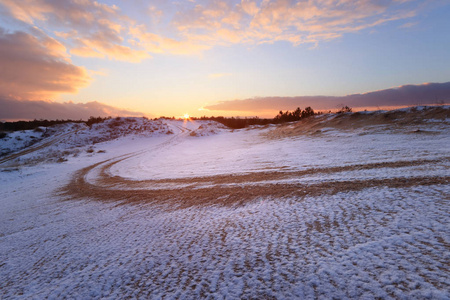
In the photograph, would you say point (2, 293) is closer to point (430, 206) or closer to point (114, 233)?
point (114, 233)

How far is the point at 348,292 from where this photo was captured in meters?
1.42

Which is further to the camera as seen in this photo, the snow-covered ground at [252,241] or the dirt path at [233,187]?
the dirt path at [233,187]

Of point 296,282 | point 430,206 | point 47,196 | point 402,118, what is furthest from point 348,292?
point 402,118

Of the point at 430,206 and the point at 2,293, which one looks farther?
the point at 430,206

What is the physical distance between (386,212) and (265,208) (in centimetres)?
142

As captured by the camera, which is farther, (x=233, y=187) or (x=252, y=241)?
(x=233, y=187)

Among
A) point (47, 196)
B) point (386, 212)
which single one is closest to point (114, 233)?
point (386, 212)

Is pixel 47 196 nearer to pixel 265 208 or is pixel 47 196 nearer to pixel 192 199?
Result: pixel 192 199

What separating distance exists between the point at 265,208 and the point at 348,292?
1617mm

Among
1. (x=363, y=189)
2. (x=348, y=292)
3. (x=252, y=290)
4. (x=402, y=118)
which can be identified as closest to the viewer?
(x=348, y=292)

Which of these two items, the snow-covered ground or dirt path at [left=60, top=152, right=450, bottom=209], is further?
dirt path at [left=60, top=152, right=450, bottom=209]

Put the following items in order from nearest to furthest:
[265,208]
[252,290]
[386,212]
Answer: [252,290]
[386,212]
[265,208]

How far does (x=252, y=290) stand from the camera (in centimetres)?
157

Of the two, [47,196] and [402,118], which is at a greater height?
[402,118]
